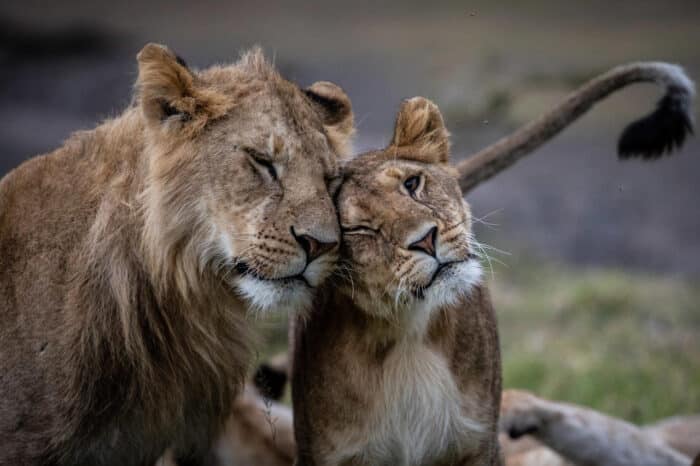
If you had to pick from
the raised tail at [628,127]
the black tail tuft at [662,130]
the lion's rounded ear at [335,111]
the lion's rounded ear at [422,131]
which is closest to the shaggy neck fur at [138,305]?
the lion's rounded ear at [335,111]

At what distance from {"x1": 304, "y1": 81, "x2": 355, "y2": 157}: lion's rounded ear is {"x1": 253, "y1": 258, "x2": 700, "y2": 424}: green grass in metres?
1.98

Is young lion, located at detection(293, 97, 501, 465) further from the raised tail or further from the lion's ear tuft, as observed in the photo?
the raised tail

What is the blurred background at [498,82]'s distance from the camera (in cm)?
895

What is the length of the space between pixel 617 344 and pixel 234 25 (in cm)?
468

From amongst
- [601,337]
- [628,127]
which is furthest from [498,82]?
[628,127]

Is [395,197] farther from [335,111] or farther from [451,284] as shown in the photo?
[335,111]

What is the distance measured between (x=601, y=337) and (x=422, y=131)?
431cm

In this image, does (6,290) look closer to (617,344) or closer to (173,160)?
(173,160)

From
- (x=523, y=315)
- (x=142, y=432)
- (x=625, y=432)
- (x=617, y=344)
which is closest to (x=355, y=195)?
(x=142, y=432)

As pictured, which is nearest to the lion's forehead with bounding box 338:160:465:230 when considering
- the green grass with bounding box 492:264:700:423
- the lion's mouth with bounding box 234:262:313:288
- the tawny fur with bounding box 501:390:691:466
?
the lion's mouth with bounding box 234:262:313:288

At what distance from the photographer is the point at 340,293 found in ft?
10.6

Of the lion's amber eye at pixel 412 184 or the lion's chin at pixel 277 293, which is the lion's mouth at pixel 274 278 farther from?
the lion's amber eye at pixel 412 184

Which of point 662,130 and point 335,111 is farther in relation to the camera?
point 662,130

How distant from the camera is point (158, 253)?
3.09 metres
